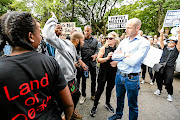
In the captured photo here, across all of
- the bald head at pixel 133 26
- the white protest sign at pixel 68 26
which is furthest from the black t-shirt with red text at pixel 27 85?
the white protest sign at pixel 68 26

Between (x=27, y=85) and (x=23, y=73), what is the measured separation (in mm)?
90

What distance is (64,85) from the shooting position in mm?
1006

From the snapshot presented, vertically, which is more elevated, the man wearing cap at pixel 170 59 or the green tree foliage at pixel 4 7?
the green tree foliage at pixel 4 7

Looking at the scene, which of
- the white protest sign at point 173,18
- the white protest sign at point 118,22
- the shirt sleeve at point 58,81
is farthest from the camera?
the white protest sign at point 118,22

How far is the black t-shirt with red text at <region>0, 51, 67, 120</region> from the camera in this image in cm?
70

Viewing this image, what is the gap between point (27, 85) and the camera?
77cm

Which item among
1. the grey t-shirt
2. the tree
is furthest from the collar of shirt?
the tree

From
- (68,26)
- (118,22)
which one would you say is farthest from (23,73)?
(68,26)

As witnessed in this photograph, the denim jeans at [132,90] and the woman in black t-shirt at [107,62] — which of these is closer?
the denim jeans at [132,90]

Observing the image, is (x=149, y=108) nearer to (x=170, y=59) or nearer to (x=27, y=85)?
(x=170, y=59)

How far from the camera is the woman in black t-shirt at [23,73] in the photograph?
704 mm

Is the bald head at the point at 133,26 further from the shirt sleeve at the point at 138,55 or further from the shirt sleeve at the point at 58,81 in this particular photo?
the shirt sleeve at the point at 58,81

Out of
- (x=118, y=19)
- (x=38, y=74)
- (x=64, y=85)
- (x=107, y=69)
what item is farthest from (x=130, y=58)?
(x=118, y=19)

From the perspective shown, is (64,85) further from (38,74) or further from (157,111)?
(157,111)
